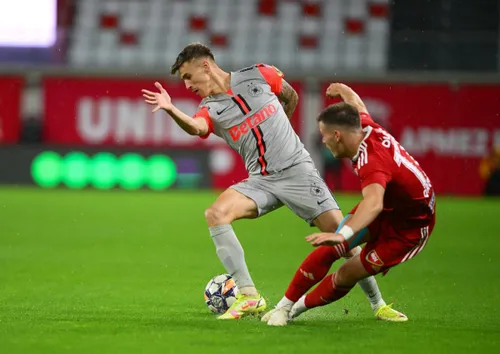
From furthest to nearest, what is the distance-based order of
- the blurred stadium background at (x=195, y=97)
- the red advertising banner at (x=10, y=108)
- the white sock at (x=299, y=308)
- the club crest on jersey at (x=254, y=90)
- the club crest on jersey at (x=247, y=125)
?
the red advertising banner at (x=10, y=108) → the blurred stadium background at (x=195, y=97) → the club crest on jersey at (x=254, y=90) → the club crest on jersey at (x=247, y=125) → the white sock at (x=299, y=308)

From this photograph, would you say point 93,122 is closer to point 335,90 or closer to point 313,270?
point 335,90

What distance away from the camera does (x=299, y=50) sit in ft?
94.1

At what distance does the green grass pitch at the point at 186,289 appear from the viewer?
603cm

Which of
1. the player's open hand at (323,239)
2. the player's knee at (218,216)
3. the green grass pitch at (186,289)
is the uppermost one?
the player's open hand at (323,239)

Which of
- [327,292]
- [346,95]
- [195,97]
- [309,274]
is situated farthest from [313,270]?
[195,97]

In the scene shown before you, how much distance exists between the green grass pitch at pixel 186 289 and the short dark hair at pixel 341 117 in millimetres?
1365

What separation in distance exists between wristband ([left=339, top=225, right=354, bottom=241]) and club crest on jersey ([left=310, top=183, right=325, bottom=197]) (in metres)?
1.44

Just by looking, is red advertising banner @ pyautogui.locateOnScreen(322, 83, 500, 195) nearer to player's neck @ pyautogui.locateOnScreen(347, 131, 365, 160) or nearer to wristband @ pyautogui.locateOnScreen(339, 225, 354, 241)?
player's neck @ pyautogui.locateOnScreen(347, 131, 365, 160)

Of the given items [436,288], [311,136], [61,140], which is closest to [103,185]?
[61,140]

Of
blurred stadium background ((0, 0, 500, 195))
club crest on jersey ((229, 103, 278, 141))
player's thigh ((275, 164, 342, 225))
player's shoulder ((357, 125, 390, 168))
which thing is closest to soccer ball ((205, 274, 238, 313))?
player's thigh ((275, 164, 342, 225))

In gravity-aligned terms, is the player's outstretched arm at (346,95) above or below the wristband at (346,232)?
above

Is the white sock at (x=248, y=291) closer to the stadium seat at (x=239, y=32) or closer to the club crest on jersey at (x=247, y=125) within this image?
the club crest on jersey at (x=247, y=125)

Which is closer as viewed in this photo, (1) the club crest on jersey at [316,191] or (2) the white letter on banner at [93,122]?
(1) the club crest on jersey at [316,191]

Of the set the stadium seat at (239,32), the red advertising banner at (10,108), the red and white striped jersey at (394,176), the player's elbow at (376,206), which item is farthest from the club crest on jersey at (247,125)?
the red advertising banner at (10,108)
